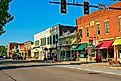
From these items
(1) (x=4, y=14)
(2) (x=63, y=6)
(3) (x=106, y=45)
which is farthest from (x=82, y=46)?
(2) (x=63, y=6)

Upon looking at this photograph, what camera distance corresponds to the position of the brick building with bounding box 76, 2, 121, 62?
47.8m

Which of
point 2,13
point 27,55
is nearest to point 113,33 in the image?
point 2,13

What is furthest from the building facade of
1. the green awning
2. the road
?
the road

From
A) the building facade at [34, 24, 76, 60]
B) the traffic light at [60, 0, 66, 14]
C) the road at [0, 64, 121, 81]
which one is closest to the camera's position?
the road at [0, 64, 121, 81]

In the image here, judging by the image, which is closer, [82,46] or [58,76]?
[58,76]

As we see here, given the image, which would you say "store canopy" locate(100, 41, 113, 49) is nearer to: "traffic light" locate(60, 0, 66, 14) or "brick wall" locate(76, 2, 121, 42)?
"brick wall" locate(76, 2, 121, 42)

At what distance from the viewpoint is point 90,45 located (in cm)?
5319

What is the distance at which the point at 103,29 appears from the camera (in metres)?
51.3

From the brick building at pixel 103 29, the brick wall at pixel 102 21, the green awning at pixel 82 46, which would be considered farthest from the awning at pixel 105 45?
the green awning at pixel 82 46

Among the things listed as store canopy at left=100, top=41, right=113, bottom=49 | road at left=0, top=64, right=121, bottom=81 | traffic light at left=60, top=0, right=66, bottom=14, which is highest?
traffic light at left=60, top=0, right=66, bottom=14

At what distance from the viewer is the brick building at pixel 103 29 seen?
157ft

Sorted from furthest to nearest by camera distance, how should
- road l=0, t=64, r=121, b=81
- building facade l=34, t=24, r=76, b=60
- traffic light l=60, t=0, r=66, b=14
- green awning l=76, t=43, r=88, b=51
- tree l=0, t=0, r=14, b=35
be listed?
1. building facade l=34, t=24, r=76, b=60
2. green awning l=76, t=43, r=88, b=51
3. tree l=0, t=0, r=14, b=35
4. traffic light l=60, t=0, r=66, b=14
5. road l=0, t=64, r=121, b=81

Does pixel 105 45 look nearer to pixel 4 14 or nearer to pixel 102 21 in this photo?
pixel 102 21

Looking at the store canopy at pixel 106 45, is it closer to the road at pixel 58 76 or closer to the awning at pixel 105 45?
the awning at pixel 105 45
